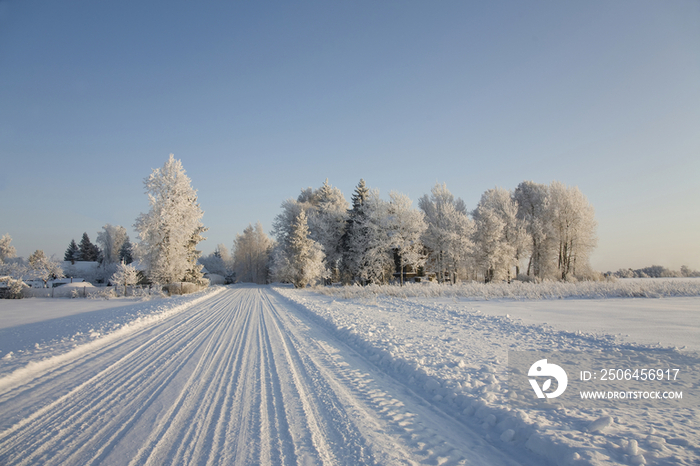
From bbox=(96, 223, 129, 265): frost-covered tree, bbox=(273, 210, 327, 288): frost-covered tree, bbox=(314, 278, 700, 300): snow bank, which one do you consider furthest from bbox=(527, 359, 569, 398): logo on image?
bbox=(96, 223, 129, 265): frost-covered tree

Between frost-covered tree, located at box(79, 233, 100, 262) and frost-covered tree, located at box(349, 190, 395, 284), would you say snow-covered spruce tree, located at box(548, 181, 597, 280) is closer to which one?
frost-covered tree, located at box(349, 190, 395, 284)

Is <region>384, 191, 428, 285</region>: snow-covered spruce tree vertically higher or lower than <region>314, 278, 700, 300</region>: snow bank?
higher

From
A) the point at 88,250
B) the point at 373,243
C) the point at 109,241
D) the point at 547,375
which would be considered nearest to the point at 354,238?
the point at 373,243

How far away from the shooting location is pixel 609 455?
273cm

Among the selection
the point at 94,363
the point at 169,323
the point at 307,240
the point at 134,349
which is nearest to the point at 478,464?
the point at 94,363

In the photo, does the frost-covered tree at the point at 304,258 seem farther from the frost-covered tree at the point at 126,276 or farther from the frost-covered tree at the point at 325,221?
the frost-covered tree at the point at 126,276

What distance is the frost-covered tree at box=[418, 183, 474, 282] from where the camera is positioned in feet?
112

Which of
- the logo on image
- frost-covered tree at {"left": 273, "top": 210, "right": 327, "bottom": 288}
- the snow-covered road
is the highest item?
frost-covered tree at {"left": 273, "top": 210, "right": 327, "bottom": 288}

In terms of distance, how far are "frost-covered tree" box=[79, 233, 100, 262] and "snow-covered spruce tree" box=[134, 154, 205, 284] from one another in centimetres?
5504

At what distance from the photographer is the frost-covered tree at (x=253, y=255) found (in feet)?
245

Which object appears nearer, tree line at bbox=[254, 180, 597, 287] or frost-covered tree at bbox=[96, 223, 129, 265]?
tree line at bbox=[254, 180, 597, 287]

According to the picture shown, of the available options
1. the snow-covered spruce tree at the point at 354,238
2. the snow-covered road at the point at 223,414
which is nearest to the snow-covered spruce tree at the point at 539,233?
the snow-covered spruce tree at the point at 354,238

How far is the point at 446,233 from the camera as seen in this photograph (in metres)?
34.6

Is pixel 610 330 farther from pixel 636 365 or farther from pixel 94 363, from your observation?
pixel 94 363
